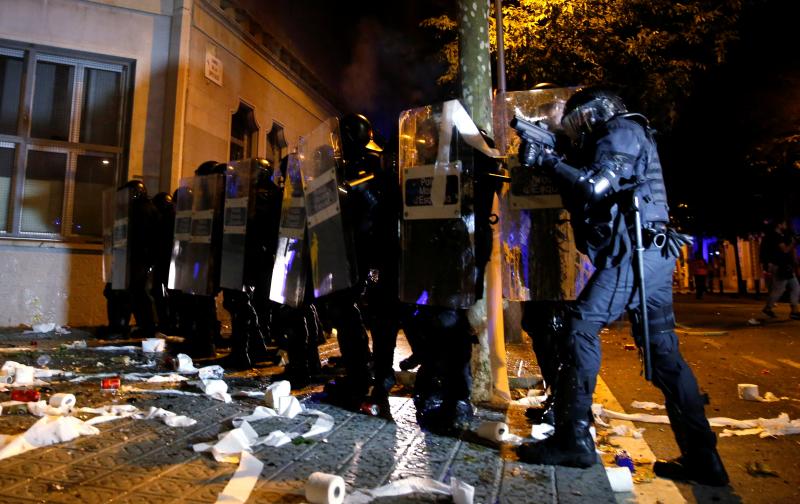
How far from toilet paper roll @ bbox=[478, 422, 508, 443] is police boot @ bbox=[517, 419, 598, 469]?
0.95 feet

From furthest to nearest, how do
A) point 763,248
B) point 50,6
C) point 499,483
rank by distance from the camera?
1. point 763,248
2. point 50,6
3. point 499,483

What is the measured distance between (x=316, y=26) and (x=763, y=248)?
40.9 ft

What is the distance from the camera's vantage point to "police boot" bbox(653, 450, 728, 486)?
2.47 metres

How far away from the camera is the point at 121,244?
6914 mm

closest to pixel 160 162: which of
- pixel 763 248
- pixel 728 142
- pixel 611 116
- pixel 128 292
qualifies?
pixel 128 292

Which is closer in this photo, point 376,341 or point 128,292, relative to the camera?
point 376,341

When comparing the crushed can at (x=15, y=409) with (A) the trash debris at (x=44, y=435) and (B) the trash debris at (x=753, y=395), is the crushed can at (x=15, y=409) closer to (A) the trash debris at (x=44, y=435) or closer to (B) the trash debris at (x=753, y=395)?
(A) the trash debris at (x=44, y=435)

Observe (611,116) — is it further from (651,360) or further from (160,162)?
(160,162)

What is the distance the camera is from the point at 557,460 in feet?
8.23

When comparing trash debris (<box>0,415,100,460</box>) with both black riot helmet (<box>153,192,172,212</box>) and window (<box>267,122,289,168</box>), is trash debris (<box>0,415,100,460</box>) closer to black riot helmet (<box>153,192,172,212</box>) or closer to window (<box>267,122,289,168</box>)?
black riot helmet (<box>153,192,172,212</box>)

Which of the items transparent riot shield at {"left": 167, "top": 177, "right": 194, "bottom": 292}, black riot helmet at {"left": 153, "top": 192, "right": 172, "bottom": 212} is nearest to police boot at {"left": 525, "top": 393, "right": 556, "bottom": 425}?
transparent riot shield at {"left": 167, "top": 177, "right": 194, "bottom": 292}

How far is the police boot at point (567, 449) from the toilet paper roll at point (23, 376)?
3886 millimetres

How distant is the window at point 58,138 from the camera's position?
8422mm

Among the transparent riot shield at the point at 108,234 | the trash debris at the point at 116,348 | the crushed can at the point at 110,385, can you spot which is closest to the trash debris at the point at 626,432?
the crushed can at the point at 110,385
